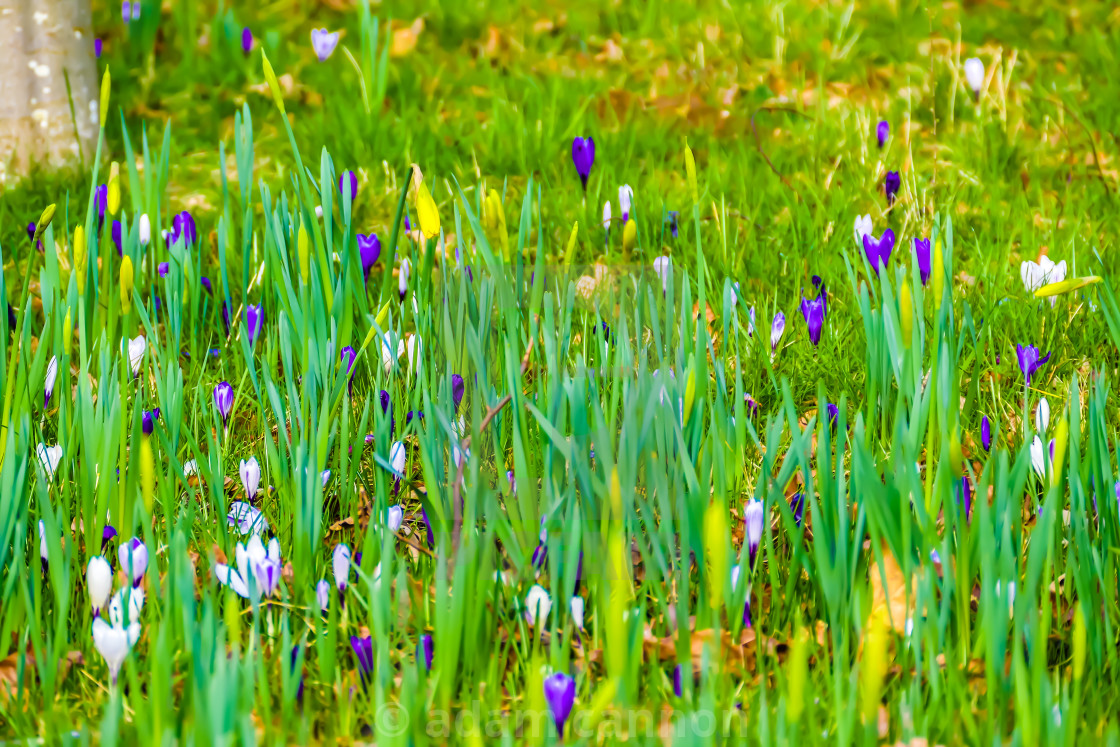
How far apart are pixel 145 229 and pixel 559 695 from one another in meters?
1.73

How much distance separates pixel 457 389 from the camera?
196cm

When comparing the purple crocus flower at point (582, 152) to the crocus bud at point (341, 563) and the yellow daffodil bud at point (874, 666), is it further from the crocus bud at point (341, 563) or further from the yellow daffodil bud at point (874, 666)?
the yellow daffodil bud at point (874, 666)

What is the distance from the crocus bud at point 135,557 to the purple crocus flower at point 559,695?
0.68 metres

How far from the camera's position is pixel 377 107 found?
3.87 meters

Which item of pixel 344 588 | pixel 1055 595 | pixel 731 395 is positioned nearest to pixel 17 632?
pixel 344 588

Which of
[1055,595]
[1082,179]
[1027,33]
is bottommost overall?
[1055,595]

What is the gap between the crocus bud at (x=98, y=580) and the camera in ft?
5.04

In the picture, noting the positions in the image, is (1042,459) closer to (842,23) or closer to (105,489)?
(105,489)

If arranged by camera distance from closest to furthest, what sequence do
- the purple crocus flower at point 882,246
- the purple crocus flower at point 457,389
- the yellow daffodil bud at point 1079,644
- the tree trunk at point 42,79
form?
the yellow daffodil bud at point 1079,644
the purple crocus flower at point 457,389
the purple crocus flower at point 882,246
the tree trunk at point 42,79

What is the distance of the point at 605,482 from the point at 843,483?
36 cm

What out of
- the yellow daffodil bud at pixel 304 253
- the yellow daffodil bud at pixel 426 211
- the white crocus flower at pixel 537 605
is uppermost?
the yellow daffodil bud at pixel 426 211

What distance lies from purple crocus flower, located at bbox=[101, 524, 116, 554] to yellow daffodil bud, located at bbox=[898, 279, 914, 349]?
1303 millimetres

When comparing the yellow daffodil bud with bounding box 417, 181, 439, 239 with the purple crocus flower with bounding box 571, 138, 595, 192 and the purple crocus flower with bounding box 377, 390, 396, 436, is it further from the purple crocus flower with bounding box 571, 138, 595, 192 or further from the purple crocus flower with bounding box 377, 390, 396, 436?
the purple crocus flower with bounding box 571, 138, 595, 192

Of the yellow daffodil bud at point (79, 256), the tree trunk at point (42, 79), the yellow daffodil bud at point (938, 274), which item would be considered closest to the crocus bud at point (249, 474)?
the yellow daffodil bud at point (79, 256)
